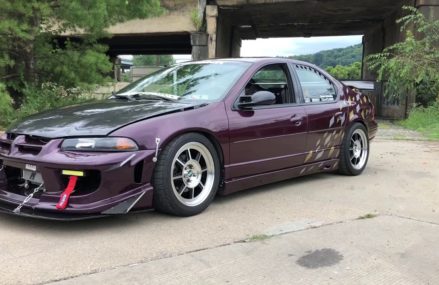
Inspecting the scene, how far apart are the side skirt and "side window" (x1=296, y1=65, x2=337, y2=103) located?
2.53 feet

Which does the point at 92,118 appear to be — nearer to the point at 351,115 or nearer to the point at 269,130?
the point at 269,130

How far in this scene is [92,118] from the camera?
449cm

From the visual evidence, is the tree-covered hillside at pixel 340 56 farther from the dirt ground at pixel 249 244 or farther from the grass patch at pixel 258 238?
the grass patch at pixel 258 238

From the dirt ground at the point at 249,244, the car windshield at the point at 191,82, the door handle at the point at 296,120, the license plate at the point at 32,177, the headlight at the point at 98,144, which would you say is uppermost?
the car windshield at the point at 191,82

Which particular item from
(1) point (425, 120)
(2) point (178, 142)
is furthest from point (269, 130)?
(1) point (425, 120)

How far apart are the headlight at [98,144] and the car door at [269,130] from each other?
1.17m

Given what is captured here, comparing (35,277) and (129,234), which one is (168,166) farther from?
(35,277)

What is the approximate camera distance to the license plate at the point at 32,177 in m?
4.21

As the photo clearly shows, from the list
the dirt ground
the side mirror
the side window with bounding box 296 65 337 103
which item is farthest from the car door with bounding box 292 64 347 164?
the side mirror

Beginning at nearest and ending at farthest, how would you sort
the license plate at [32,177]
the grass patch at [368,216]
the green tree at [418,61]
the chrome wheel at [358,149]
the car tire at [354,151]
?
1. the license plate at [32,177]
2. the grass patch at [368,216]
3. the car tire at [354,151]
4. the chrome wheel at [358,149]
5. the green tree at [418,61]

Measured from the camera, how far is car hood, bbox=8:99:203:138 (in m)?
4.26

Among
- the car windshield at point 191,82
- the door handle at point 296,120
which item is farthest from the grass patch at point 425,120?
the car windshield at point 191,82

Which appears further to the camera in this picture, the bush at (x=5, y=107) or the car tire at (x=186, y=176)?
the bush at (x=5, y=107)

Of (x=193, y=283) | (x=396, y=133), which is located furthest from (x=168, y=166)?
(x=396, y=133)
